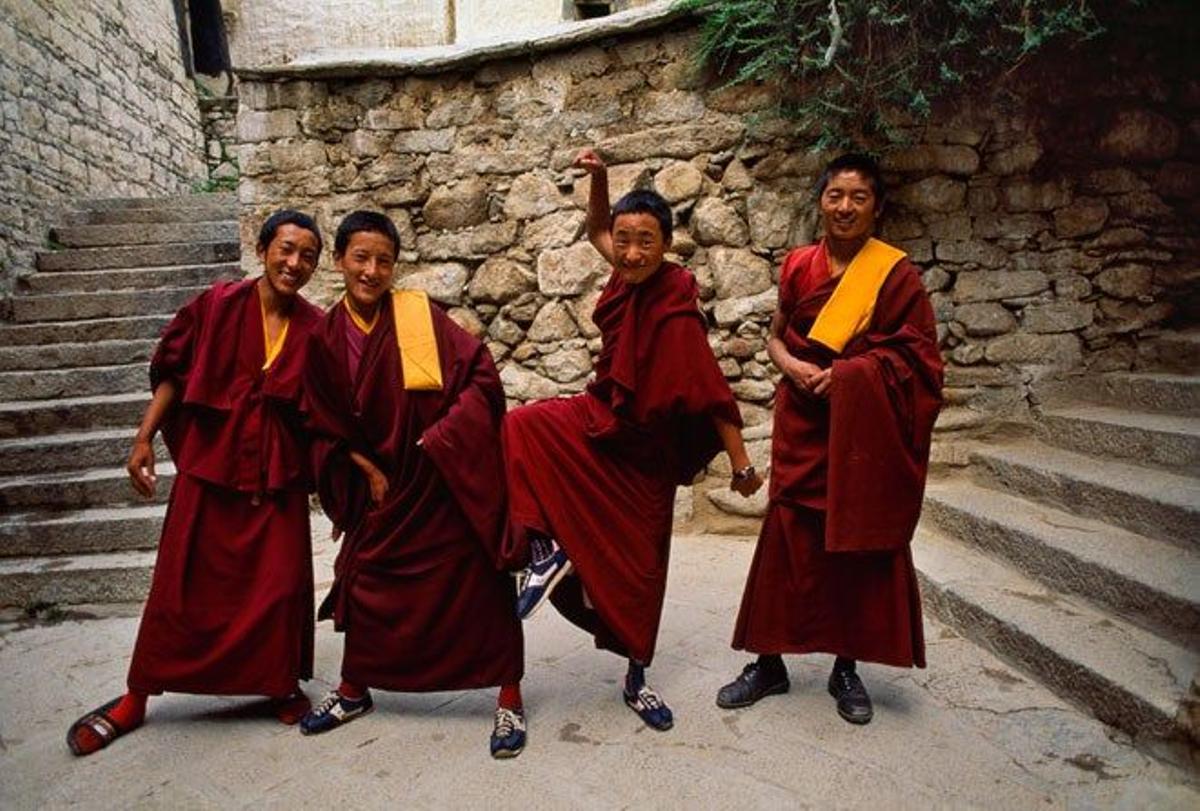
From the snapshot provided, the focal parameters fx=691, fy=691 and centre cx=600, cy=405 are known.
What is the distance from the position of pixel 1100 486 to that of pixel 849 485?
1.60m

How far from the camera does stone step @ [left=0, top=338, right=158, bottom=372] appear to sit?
4.52m

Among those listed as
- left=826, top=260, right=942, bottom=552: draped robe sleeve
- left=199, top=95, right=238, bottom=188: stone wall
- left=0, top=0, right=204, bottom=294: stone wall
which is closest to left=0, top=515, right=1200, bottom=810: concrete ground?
left=826, top=260, right=942, bottom=552: draped robe sleeve

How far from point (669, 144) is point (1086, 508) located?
2766mm

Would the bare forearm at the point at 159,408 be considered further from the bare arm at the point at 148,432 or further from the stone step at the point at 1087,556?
the stone step at the point at 1087,556

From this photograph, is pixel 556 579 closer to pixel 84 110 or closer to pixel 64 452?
pixel 64 452

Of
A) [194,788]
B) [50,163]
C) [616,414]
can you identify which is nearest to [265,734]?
[194,788]

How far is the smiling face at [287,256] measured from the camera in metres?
2.21

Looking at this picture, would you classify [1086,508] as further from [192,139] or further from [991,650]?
[192,139]

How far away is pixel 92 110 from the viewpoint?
6398mm

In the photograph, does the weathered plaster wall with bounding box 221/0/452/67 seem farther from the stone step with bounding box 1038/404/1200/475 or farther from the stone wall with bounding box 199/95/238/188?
the stone step with bounding box 1038/404/1200/475

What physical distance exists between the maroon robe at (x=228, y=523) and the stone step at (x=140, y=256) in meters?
3.85

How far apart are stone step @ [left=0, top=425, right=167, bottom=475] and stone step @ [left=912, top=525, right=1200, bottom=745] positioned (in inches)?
170

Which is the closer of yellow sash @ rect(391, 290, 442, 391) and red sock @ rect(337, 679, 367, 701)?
yellow sash @ rect(391, 290, 442, 391)

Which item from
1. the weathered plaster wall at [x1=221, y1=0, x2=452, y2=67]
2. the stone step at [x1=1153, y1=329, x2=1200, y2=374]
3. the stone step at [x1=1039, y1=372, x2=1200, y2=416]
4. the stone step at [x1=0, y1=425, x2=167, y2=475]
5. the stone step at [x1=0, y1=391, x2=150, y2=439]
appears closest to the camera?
the stone step at [x1=1039, y1=372, x2=1200, y2=416]
